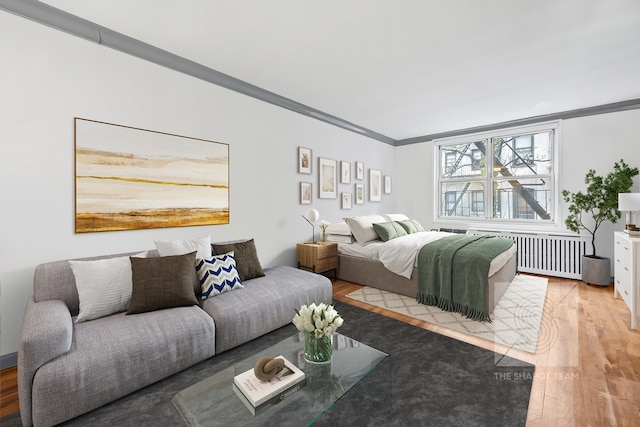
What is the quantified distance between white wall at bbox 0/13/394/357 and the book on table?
1904mm

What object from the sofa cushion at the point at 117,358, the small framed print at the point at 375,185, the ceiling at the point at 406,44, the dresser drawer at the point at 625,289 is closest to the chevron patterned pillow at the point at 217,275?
the sofa cushion at the point at 117,358

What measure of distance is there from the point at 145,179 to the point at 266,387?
2.24 m

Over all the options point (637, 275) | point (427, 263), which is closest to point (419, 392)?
point (427, 263)

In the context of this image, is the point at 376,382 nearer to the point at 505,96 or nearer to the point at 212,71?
the point at 212,71

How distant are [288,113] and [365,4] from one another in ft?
6.69

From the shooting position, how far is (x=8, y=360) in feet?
6.77

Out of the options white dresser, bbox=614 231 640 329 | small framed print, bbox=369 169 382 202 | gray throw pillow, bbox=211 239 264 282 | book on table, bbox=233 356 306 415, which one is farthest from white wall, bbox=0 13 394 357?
white dresser, bbox=614 231 640 329

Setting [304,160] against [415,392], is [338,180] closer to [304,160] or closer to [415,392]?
[304,160]

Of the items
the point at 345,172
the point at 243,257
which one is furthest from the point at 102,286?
the point at 345,172

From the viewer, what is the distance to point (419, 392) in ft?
5.87

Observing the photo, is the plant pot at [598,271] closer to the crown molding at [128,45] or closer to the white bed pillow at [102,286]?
the crown molding at [128,45]

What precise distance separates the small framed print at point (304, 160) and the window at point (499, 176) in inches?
120

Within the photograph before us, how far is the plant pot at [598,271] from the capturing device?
12.5ft

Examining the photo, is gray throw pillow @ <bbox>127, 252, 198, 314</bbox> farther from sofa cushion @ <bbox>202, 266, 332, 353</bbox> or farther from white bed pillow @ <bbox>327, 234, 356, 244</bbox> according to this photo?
white bed pillow @ <bbox>327, 234, 356, 244</bbox>
